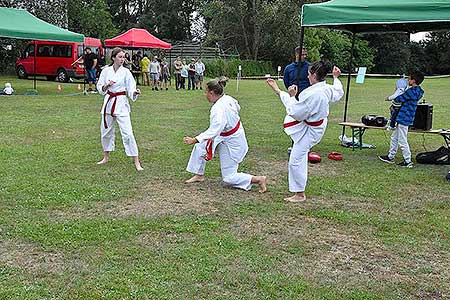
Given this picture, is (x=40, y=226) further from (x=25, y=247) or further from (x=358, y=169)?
(x=358, y=169)

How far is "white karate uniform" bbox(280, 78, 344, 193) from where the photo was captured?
20.5 ft

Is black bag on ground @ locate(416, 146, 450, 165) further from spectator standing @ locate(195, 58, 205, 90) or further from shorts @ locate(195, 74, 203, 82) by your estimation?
shorts @ locate(195, 74, 203, 82)

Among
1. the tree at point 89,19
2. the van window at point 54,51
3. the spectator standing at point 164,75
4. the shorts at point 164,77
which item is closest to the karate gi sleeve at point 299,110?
the spectator standing at point 164,75

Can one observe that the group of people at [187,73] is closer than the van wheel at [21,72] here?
Yes

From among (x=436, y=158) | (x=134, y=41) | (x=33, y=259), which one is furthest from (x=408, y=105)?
(x=134, y=41)

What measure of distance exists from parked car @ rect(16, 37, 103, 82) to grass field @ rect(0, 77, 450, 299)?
59.3 feet

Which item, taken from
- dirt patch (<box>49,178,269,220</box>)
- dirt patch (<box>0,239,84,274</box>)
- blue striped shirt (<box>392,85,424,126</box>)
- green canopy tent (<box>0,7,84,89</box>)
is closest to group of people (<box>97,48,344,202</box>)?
dirt patch (<box>49,178,269,220</box>)

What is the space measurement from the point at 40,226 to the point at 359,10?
17.4 ft

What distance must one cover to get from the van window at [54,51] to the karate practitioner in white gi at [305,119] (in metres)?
22.4

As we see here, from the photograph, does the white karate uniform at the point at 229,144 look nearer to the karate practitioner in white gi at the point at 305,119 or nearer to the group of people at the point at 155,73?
the karate practitioner in white gi at the point at 305,119

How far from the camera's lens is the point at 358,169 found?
8383mm

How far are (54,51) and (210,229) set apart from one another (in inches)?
959

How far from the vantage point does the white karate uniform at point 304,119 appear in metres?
6.25

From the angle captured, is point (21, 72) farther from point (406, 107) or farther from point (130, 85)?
point (406, 107)
